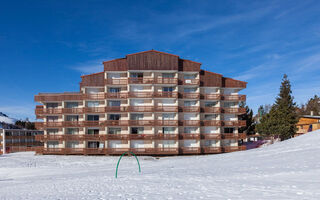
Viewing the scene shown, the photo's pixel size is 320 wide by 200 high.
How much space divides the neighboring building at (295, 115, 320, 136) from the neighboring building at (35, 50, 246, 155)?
2831 centimetres

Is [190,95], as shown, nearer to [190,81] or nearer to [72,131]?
[190,81]

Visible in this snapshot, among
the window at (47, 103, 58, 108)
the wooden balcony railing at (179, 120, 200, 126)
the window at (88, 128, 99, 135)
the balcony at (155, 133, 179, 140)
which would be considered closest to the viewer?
the balcony at (155, 133, 179, 140)

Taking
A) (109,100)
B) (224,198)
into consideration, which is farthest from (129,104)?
(224,198)

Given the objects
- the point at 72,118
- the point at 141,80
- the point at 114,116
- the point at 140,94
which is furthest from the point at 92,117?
the point at 141,80

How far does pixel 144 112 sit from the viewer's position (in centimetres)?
4631

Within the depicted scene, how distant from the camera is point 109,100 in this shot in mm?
47531

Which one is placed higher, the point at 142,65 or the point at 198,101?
the point at 142,65

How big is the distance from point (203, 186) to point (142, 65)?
34.9 m

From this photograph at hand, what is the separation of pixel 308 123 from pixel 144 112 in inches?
1868

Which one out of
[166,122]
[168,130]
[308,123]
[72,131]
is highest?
[166,122]

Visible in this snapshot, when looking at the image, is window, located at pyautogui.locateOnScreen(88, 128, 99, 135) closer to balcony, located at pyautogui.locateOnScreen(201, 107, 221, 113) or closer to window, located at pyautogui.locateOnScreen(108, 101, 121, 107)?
window, located at pyautogui.locateOnScreen(108, 101, 121, 107)

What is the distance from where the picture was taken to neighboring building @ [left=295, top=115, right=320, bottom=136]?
64.1 m

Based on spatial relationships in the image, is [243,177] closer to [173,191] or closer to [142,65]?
[173,191]

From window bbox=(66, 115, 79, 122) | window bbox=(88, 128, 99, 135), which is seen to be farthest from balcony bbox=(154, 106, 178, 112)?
window bbox=(66, 115, 79, 122)
